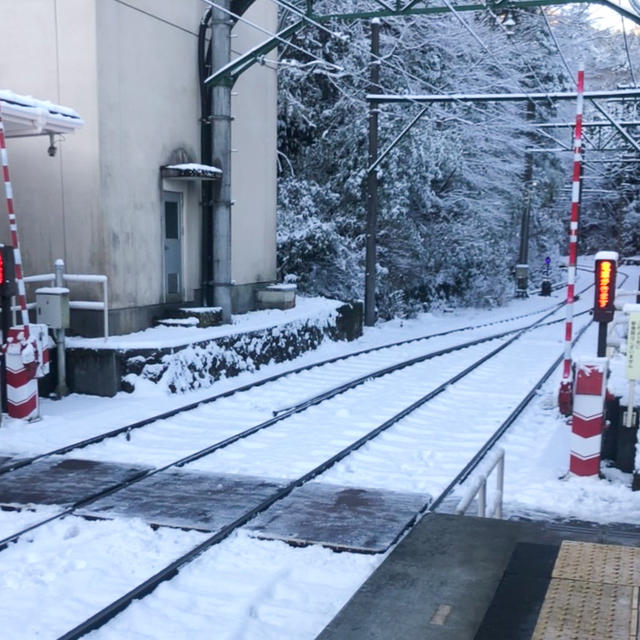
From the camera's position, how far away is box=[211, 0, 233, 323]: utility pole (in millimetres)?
14398

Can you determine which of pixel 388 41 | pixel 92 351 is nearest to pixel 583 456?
pixel 92 351

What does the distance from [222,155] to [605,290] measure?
8195mm

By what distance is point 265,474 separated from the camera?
25.4 feet

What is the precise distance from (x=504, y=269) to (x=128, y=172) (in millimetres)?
21824

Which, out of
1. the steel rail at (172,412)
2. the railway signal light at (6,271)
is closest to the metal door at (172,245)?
the steel rail at (172,412)

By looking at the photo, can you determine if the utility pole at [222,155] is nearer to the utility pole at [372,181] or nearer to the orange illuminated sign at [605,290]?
the utility pole at [372,181]

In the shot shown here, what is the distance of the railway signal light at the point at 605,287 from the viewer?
877 centimetres

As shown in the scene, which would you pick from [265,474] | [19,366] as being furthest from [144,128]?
[265,474]

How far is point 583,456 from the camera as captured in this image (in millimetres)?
7387

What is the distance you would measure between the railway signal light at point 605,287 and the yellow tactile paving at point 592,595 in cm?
416

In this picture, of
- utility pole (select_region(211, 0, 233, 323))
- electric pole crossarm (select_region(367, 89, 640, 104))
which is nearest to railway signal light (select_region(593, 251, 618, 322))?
electric pole crossarm (select_region(367, 89, 640, 104))

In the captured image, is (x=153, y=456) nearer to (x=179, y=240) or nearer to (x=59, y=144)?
(x=59, y=144)

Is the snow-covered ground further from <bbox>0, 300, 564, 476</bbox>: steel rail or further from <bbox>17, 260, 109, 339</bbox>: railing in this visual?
<bbox>17, 260, 109, 339</bbox>: railing

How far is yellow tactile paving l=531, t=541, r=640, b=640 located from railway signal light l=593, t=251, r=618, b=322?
4156 millimetres
